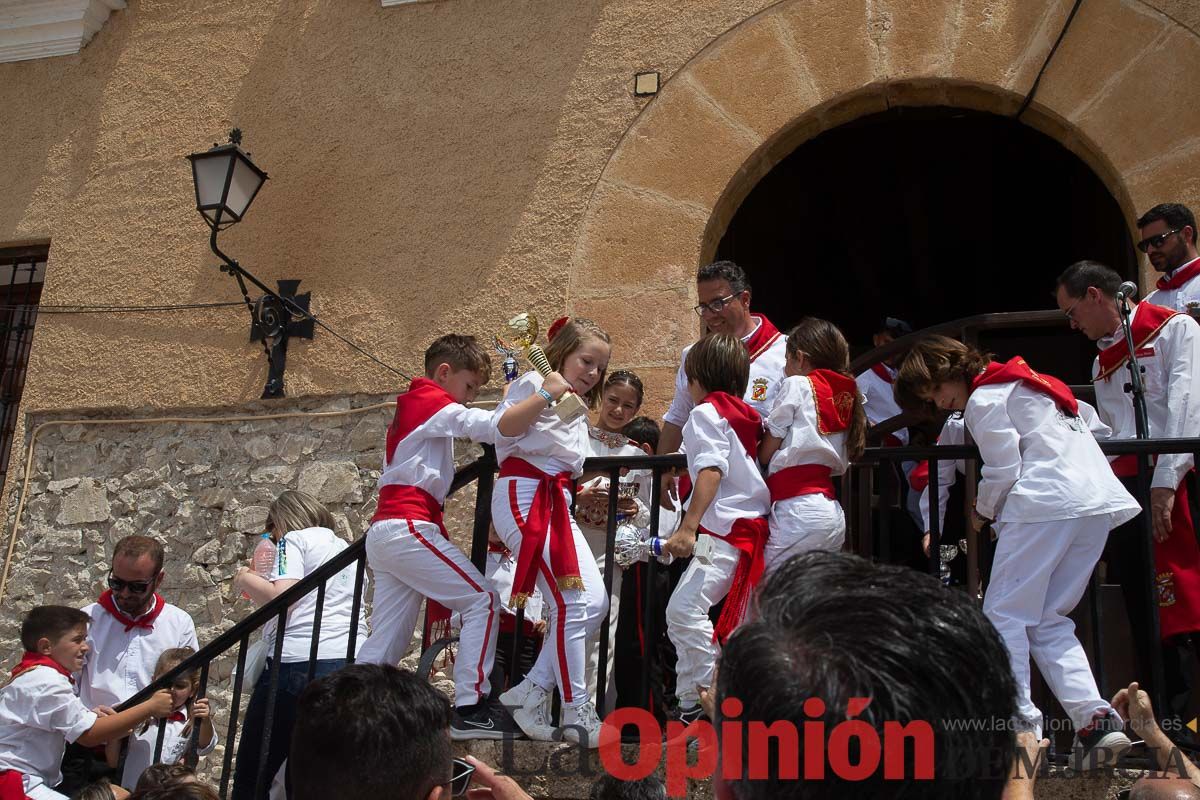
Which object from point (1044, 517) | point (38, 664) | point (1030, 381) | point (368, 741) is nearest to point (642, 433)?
point (1030, 381)

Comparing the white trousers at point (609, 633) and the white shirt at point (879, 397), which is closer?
the white trousers at point (609, 633)

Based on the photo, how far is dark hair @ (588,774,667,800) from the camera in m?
2.59

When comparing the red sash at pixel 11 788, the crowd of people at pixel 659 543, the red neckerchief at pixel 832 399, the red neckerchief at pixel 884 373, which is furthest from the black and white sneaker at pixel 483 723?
the red neckerchief at pixel 884 373

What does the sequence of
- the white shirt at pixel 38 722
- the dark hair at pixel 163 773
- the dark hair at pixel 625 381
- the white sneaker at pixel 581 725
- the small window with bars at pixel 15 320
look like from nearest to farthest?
the dark hair at pixel 163 773
the white sneaker at pixel 581 725
the white shirt at pixel 38 722
the dark hair at pixel 625 381
the small window with bars at pixel 15 320

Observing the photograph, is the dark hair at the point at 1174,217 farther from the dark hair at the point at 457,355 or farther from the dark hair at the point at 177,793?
the dark hair at the point at 177,793

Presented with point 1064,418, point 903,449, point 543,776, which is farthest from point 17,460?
point 1064,418

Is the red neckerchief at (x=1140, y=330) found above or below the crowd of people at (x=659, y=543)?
above

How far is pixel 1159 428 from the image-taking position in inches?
170

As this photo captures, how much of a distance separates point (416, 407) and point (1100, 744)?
2453 millimetres

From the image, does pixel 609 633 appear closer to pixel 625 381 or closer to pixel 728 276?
pixel 625 381

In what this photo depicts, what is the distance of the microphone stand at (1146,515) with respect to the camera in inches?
140

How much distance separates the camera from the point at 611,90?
6328 mm

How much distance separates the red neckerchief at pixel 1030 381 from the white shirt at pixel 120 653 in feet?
10.9

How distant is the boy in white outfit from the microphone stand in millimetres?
140
